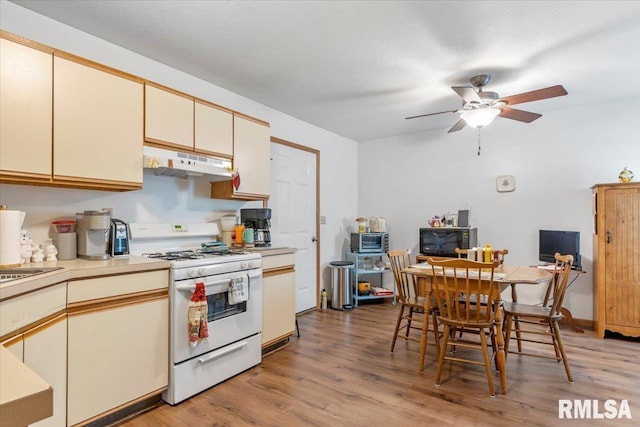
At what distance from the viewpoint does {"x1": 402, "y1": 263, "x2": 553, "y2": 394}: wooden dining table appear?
7.87 feet

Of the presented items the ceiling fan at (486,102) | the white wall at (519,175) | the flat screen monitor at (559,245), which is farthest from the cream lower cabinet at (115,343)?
the flat screen monitor at (559,245)

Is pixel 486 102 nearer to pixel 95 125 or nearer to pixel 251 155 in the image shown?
pixel 251 155

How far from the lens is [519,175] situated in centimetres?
434

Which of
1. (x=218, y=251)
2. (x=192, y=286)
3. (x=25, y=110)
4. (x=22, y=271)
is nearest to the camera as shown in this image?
(x=22, y=271)

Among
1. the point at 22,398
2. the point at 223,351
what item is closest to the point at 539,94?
the point at 223,351

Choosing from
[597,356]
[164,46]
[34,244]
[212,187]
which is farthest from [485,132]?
[34,244]

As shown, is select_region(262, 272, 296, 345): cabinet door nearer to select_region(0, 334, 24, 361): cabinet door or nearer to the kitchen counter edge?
the kitchen counter edge

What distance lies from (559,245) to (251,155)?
11.4 feet

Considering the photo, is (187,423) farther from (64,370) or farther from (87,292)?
(87,292)

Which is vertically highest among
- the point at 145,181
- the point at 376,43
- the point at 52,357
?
the point at 376,43

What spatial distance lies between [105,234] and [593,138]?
4.87 m

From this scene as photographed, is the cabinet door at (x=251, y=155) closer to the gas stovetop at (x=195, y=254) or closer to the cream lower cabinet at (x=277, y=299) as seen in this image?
the gas stovetop at (x=195, y=254)

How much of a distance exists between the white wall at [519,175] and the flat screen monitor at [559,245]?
207 millimetres

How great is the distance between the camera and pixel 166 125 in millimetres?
2605
